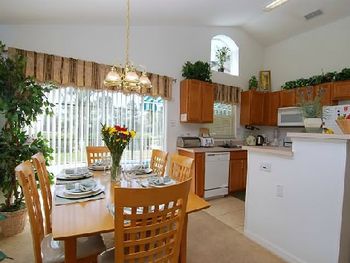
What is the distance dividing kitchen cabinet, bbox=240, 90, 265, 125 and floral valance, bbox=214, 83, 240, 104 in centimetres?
20

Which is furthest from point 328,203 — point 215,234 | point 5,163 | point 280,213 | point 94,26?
point 94,26

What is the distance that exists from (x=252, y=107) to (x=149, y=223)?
430cm

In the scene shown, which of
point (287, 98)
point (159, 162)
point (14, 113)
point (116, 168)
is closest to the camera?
point (116, 168)

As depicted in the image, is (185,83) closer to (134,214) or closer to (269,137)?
(269,137)

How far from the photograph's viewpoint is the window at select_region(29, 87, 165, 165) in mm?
3205

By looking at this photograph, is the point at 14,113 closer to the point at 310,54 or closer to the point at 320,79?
the point at 320,79

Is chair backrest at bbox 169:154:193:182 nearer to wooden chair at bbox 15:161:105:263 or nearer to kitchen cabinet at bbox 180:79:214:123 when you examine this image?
wooden chair at bbox 15:161:105:263

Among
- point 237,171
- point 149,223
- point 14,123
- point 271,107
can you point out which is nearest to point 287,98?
point 271,107

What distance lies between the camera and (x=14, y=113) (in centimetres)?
228

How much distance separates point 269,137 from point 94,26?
4353 mm

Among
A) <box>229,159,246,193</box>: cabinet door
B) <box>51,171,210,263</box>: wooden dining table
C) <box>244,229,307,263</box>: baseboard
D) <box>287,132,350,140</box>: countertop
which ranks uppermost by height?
<box>287,132,350,140</box>: countertop

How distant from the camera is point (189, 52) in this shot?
434 centimetres

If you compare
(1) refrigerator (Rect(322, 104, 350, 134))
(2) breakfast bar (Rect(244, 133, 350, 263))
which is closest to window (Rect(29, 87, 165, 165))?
(2) breakfast bar (Rect(244, 133, 350, 263))

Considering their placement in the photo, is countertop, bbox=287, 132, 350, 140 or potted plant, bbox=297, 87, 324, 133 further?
potted plant, bbox=297, 87, 324, 133
